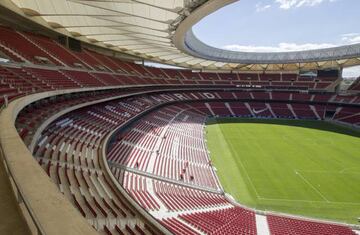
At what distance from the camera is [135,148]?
2595cm

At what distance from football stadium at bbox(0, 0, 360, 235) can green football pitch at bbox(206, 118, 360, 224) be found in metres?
0.15

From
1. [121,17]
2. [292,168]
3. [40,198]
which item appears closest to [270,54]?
[292,168]

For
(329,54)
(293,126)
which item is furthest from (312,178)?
(329,54)

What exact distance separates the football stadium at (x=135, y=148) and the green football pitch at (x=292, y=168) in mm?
149

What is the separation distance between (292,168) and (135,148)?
1543 centimetres

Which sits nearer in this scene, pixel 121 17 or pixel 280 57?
pixel 121 17

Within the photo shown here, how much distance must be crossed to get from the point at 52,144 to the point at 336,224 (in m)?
17.2

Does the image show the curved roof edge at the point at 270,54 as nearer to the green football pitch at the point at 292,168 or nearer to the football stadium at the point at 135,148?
the football stadium at the point at 135,148

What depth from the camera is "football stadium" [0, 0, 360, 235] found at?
775cm

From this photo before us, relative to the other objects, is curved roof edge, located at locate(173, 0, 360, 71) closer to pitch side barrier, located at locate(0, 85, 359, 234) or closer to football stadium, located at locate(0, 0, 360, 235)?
football stadium, located at locate(0, 0, 360, 235)

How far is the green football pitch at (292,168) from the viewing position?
20.8 meters

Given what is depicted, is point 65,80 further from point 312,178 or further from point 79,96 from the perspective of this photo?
point 312,178

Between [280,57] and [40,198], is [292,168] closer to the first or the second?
[40,198]

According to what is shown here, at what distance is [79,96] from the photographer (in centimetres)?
2744
